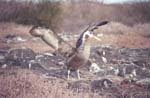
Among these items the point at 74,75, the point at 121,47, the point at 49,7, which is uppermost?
the point at 49,7

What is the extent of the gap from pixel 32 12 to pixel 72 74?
1.67ft

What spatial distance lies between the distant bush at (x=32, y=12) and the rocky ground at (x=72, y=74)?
6 centimetres

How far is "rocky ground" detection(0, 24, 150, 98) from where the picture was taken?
260 cm

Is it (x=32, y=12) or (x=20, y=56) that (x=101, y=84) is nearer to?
(x=20, y=56)

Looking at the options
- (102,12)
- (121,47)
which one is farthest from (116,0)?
(121,47)

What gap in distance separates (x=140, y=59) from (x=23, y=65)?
734 mm

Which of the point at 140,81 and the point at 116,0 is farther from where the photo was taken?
the point at 116,0

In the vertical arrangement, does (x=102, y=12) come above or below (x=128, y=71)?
above

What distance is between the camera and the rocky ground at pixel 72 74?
102 inches

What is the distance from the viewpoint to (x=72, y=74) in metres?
2.70

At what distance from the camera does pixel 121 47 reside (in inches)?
109

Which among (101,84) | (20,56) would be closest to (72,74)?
(101,84)

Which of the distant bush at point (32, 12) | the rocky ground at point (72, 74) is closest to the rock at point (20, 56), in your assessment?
the rocky ground at point (72, 74)

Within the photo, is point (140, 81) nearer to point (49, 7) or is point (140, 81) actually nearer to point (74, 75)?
point (74, 75)
